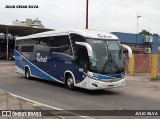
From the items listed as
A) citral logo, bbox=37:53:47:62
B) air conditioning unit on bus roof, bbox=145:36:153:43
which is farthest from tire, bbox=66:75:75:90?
air conditioning unit on bus roof, bbox=145:36:153:43

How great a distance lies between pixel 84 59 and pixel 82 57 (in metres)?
0.20

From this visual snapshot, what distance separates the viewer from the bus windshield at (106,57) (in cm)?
1661

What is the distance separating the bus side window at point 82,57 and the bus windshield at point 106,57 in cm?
37

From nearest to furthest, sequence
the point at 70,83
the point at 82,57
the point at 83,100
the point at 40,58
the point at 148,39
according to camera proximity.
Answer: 1. the point at 83,100
2. the point at 82,57
3. the point at 70,83
4. the point at 40,58
5. the point at 148,39

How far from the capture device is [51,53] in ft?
67.6

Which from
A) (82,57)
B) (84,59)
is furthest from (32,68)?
(84,59)

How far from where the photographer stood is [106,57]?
1688 cm

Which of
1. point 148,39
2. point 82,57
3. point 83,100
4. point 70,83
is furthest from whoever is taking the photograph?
point 148,39

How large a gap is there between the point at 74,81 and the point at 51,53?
3.40m

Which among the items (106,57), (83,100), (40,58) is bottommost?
(83,100)

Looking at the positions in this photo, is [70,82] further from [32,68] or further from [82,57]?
[32,68]

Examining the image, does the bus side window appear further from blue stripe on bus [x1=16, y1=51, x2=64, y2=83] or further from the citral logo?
the citral logo

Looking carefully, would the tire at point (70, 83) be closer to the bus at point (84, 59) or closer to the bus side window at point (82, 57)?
the bus at point (84, 59)

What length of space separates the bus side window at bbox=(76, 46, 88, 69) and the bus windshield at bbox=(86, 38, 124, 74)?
367mm
